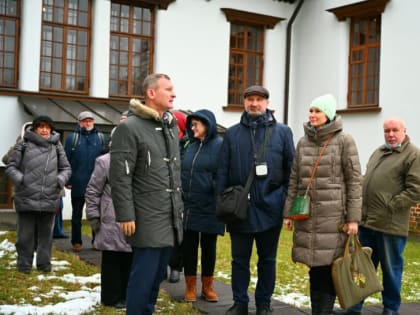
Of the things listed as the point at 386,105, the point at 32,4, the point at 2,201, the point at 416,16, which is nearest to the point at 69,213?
the point at 2,201

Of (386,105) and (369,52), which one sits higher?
(369,52)

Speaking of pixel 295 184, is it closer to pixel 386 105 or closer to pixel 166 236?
pixel 166 236

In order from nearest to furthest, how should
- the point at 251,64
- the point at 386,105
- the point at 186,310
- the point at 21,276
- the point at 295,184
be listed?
the point at 295,184 → the point at 186,310 → the point at 21,276 → the point at 386,105 → the point at 251,64

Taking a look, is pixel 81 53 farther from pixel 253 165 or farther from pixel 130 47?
pixel 253 165

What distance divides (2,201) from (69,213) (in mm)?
1334

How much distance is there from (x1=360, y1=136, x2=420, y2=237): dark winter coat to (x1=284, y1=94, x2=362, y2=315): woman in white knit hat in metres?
0.81

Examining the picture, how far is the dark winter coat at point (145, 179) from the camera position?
4215mm

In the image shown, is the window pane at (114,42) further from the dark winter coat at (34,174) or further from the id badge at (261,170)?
the id badge at (261,170)

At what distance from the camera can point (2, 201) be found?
485 inches

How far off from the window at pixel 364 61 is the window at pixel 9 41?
24.2 ft

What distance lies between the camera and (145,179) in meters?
4.31

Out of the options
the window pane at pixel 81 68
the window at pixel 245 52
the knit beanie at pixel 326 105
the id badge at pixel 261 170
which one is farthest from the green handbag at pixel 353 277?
the window at pixel 245 52

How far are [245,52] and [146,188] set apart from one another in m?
11.3

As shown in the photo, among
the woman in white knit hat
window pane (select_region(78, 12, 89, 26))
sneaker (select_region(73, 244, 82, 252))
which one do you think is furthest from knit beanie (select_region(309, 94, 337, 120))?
window pane (select_region(78, 12, 89, 26))
